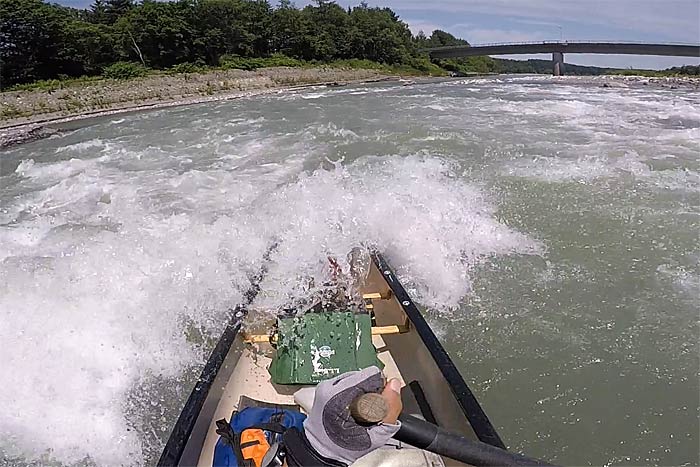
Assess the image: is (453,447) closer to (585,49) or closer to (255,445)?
(255,445)

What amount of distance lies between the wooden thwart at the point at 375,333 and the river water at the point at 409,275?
600 millimetres

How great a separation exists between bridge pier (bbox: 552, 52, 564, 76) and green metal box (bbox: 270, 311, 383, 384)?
2520 inches

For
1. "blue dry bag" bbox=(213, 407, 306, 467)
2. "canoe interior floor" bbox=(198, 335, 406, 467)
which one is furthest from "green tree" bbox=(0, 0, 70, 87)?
"blue dry bag" bbox=(213, 407, 306, 467)

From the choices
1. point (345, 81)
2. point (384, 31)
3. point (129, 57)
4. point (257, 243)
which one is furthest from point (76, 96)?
point (384, 31)

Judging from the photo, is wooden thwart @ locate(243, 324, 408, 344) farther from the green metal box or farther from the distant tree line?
the distant tree line

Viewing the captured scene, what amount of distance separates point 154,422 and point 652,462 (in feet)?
13.6

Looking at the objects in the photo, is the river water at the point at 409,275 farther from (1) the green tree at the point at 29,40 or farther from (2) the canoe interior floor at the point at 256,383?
(1) the green tree at the point at 29,40

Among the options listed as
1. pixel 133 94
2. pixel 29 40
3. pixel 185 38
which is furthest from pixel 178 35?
pixel 133 94

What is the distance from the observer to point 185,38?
54156 mm

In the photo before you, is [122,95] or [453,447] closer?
[453,447]

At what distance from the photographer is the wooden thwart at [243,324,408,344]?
4.71 metres

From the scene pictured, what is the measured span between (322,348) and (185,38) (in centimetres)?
5562

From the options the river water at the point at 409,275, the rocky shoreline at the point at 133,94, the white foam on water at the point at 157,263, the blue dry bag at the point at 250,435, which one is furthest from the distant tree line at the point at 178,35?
Result: the blue dry bag at the point at 250,435

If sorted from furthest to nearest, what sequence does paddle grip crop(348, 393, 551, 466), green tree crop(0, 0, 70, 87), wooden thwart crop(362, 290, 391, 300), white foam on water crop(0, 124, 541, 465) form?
1. green tree crop(0, 0, 70, 87)
2. wooden thwart crop(362, 290, 391, 300)
3. white foam on water crop(0, 124, 541, 465)
4. paddle grip crop(348, 393, 551, 466)
